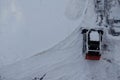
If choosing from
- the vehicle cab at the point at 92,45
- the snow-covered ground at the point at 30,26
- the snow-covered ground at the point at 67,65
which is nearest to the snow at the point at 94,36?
the vehicle cab at the point at 92,45

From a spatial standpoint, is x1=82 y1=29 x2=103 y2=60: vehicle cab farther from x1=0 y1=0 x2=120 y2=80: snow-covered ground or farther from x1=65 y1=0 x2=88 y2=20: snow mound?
x1=65 y1=0 x2=88 y2=20: snow mound

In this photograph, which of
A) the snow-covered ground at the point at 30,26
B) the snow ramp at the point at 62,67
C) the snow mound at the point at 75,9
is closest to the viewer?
the snow ramp at the point at 62,67

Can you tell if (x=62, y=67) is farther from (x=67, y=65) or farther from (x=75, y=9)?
(x=75, y=9)

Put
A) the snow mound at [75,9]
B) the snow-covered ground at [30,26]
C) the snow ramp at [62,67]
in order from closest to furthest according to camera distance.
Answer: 1. the snow ramp at [62,67]
2. the snow-covered ground at [30,26]
3. the snow mound at [75,9]

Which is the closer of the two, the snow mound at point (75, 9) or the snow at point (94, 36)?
the snow at point (94, 36)

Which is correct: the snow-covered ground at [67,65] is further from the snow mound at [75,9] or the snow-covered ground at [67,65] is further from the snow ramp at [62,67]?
the snow mound at [75,9]

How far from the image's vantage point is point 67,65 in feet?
9.19

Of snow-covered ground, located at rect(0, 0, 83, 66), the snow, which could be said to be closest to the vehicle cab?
the snow

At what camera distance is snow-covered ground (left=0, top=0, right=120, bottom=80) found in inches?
108

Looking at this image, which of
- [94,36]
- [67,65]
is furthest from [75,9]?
[67,65]

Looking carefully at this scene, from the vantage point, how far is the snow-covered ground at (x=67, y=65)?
2.74 meters

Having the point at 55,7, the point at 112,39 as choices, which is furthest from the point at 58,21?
the point at 112,39

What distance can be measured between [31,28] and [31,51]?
0.30 m

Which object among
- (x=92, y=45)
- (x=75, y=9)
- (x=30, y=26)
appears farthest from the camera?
(x=75, y=9)
